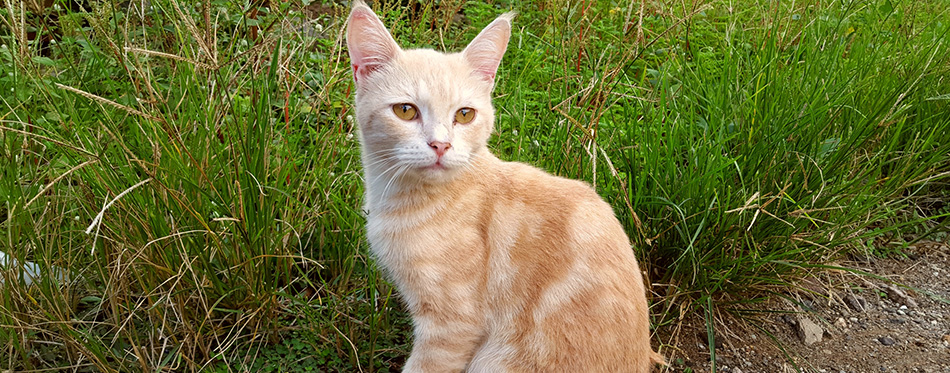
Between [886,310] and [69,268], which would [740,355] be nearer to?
[886,310]

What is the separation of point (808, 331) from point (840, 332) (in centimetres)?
19

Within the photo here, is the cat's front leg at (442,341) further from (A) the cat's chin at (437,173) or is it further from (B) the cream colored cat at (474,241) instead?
(A) the cat's chin at (437,173)

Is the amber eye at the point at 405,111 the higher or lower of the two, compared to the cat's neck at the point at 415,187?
higher

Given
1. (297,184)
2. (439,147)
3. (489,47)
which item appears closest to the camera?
(439,147)

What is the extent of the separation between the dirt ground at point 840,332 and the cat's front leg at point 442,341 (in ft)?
3.17

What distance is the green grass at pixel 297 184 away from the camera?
243 centimetres

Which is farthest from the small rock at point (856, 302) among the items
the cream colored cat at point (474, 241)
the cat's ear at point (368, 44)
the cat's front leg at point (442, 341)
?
the cat's ear at point (368, 44)

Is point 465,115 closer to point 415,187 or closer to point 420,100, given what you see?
point 420,100

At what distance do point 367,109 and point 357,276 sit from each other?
3.14 ft

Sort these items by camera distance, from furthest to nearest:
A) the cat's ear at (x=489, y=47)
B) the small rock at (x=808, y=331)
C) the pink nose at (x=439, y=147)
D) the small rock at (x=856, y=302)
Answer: the small rock at (x=856, y=302) → the small rock at (x=808, y=331) → the cat's ear at (x=489, y=47) → the pink nose at (x=439, y=147)

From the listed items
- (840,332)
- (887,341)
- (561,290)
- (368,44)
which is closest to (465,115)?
(368,44)

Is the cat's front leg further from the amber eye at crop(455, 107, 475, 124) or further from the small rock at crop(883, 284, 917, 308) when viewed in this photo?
the small rock at crop(883, 284, 917, 308)

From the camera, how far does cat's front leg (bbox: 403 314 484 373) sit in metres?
2.19

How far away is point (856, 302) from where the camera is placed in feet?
10.3
